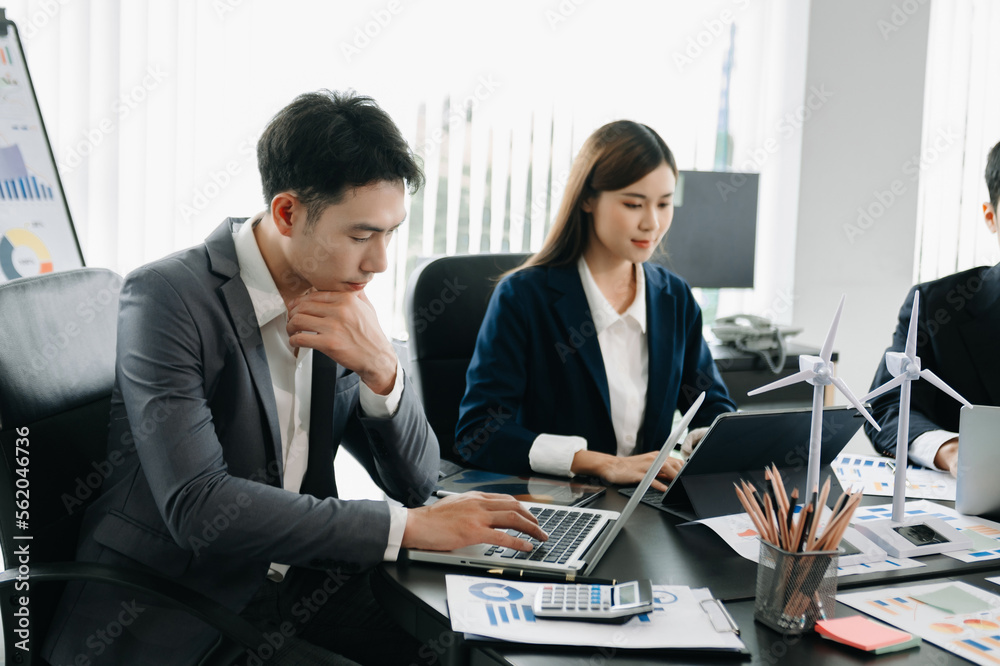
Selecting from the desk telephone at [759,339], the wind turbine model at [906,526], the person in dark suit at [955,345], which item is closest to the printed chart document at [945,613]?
the wind turbine model at [906,526]

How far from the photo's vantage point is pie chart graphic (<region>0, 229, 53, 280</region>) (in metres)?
2.29

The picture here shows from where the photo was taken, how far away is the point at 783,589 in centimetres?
96

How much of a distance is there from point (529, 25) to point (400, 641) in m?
2.60

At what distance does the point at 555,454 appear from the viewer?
1615 mm

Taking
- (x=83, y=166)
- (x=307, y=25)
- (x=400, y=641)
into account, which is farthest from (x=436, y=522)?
(x=307, y=25)

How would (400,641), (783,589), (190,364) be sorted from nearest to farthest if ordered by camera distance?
(783,589)
(190,364)
(400,641)

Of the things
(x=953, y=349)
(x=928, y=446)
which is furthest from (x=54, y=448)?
(x=953, y=349)

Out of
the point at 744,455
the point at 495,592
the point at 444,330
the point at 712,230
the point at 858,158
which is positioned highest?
the point at 858,158

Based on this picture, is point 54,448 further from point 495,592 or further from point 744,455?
point 744,455

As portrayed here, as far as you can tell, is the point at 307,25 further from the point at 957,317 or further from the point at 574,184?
the point at 957,317

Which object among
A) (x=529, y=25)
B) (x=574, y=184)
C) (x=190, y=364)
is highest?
(x=529, y=25)

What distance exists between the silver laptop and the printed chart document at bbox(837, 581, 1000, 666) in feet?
1.02

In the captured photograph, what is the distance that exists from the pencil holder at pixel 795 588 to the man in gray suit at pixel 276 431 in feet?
1.06

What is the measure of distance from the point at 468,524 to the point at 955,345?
1297 mm
